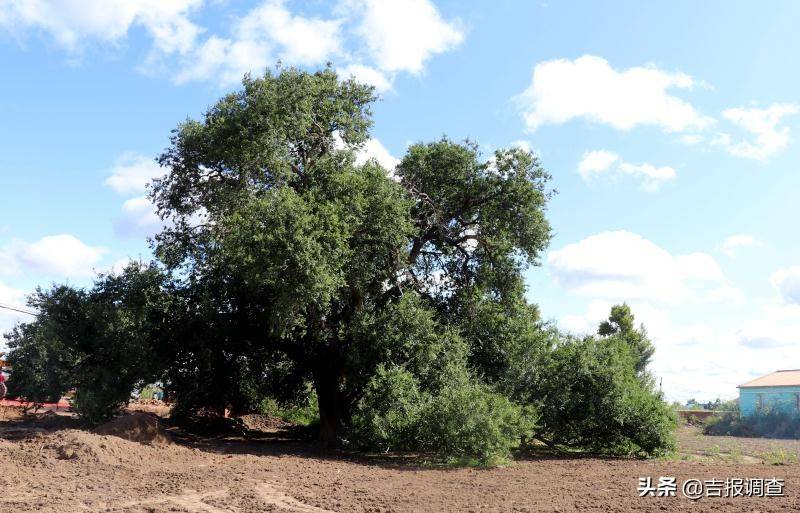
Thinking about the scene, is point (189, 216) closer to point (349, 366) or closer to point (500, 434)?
point (349, 366)

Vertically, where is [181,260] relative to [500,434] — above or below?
above

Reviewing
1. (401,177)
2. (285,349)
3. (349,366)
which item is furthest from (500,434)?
(401,177)

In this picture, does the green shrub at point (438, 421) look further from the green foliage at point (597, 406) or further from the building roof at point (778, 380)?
the building roof at point (778, 380)

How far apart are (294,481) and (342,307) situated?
7.51 meters

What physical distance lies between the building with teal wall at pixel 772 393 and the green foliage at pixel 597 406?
2521 cm

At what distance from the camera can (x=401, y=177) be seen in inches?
842

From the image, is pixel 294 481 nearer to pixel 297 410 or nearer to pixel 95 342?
pixel 95 342

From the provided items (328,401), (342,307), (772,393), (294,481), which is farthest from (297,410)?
(772,393)

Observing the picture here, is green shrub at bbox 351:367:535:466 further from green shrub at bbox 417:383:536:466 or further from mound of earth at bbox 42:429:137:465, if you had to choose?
mound of earth at bbox 42:429:137:465

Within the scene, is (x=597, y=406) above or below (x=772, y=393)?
below

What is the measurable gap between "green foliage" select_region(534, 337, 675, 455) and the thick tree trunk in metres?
6.63

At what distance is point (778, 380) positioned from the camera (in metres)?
45.7

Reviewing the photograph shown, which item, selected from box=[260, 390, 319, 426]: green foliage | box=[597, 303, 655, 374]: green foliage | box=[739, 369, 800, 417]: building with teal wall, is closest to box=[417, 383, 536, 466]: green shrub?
box=[260, 390, 319, 426]: green foliage

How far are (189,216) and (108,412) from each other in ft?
21.4
